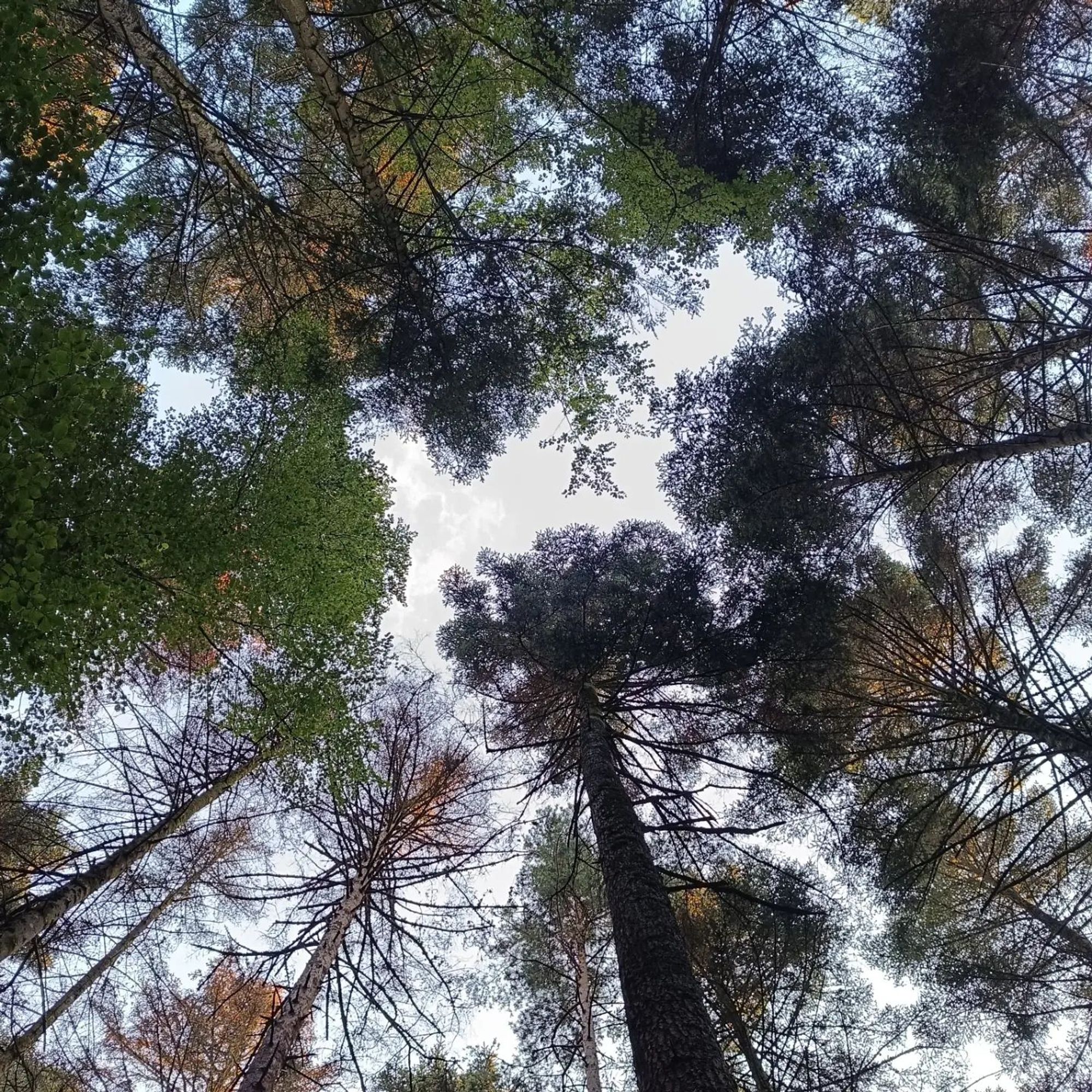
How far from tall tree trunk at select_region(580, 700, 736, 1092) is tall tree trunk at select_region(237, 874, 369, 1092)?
220 centimetres

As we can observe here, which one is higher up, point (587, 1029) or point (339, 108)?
point (339, 108)

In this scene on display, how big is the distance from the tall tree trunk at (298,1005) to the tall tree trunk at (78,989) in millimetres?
1321

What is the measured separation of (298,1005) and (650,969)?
8.68ft

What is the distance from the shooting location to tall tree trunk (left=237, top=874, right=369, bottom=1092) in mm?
4207

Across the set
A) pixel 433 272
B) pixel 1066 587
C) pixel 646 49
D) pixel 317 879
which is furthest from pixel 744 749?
pixel 646 49

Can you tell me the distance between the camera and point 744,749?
972cm

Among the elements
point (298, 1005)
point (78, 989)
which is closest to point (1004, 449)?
point (298, 1005)

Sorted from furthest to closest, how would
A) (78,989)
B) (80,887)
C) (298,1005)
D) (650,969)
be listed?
(78,989), (298,1005), (80,887), (650,969)

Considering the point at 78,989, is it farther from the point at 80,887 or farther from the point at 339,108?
the point at 339,108

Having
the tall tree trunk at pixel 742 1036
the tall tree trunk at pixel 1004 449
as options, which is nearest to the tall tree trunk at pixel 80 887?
the tall tree trunk at pixel 742 1036

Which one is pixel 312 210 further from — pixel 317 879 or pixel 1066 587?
pixel 1066 587

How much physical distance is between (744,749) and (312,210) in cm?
977

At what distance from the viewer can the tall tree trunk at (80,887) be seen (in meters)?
3.76

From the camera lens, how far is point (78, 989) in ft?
18.8
